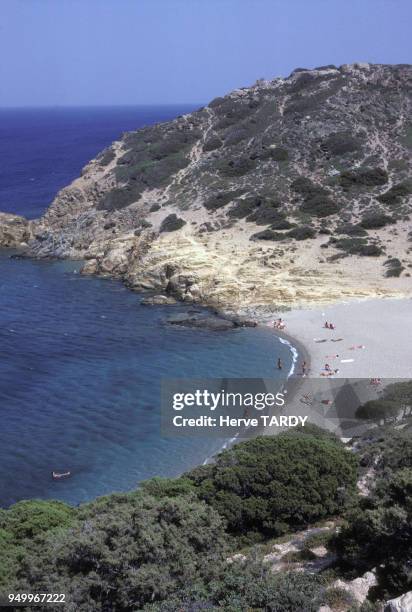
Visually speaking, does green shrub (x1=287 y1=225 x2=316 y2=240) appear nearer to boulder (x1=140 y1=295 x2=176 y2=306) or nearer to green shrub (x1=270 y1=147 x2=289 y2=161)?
boulder (x1=140 y1=295 x2=176 y2=306)

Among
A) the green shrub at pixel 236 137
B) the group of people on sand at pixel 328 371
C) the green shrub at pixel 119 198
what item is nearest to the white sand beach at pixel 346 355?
the group of people on sand at pixel 328 371

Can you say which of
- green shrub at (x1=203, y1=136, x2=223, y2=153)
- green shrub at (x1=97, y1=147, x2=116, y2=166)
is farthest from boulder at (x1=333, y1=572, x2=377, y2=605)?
green shrub at (x1=97, y1=147, x2=116, y2=166)

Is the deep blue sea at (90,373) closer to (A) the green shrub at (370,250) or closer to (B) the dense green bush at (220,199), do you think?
(B) the dense green bush at (220,199)

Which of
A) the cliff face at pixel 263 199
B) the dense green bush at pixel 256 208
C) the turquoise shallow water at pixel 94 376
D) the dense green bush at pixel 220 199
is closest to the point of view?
the turquoise shallow water at pixel 94 376

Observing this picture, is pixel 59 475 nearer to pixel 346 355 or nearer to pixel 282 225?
pixel 346 355

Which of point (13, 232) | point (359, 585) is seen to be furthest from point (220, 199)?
point (359, 585)

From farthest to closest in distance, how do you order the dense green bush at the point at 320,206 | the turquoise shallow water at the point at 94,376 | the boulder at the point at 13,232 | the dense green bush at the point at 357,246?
the boulder at the point at 13,232 → the dense green bush at the point at 320,206 → the dense green bush at the point at 357,246 → the turquoise shallow water at the point at 94,376
